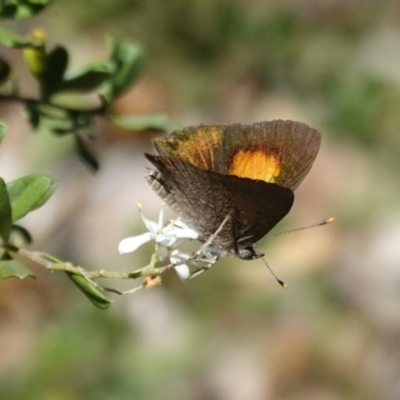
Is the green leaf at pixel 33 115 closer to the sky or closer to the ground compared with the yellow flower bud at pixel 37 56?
closer to the ground

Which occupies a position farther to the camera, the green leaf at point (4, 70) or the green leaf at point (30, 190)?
the green leaf at point (4, 70)

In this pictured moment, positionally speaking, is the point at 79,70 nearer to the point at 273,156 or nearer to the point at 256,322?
the point at 273,156

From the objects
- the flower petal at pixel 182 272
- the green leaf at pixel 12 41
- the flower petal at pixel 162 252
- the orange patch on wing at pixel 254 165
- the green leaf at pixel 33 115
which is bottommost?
the flower petal at pixel 182 272

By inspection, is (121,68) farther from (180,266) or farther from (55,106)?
(180,266)

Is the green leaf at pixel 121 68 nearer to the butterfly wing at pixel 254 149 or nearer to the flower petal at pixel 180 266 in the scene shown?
the butterfly wing at pixel 254 149

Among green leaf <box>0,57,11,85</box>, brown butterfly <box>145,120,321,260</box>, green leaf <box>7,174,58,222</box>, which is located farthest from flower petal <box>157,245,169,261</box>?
green leaf <box>0,57,11,85</box>

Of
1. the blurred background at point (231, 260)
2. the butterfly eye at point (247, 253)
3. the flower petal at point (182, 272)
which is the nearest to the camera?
the flower petal at point (182, 272)

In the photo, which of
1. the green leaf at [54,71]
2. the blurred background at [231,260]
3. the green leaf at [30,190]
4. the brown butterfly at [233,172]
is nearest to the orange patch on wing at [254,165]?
the brown butterfly at [233,172]
